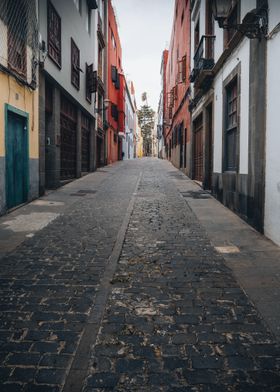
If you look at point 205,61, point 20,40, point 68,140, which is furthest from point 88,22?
point 20,40

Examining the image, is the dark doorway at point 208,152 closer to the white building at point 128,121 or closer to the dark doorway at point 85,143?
the dark doorway at point 85,143

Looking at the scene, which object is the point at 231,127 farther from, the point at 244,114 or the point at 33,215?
the point at 33,215

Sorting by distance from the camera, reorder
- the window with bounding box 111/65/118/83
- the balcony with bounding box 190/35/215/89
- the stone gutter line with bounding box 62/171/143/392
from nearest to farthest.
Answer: the stone gutter line with bounding box 62/171/143/392
the balcony with bounding box 190/35/215/89
the window with bounding box 111/65/118/83

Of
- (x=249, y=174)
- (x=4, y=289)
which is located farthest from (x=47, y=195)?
(x=4, y=289)

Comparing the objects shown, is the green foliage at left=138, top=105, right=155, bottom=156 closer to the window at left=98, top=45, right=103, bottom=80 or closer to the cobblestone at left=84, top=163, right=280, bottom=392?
the window at left=98, top=45, right=103, bottom=80

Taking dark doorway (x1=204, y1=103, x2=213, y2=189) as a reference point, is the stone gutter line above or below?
below

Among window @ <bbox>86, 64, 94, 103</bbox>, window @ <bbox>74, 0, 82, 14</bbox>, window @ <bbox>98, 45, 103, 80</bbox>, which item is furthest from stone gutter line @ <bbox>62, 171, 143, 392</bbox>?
window @ <bbox>98, 45, 103, 80</bbox>

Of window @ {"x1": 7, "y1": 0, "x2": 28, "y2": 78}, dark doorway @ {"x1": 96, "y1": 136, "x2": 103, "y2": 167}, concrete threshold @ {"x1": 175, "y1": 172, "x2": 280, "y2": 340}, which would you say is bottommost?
concrete threshold @ {"x1": 175, "y1": 172, "x2": 280, "y2": 340}

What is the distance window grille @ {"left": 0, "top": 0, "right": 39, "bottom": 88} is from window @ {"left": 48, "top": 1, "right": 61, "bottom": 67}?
1.47 metres

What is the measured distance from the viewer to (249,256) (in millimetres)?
5066

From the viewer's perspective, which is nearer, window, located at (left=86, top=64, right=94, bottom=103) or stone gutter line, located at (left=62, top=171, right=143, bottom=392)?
stone gutter line, located at (left=62, top=171, right=143, bottom=392)

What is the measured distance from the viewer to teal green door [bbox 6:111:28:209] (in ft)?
27.8

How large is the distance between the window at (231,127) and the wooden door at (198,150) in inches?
182

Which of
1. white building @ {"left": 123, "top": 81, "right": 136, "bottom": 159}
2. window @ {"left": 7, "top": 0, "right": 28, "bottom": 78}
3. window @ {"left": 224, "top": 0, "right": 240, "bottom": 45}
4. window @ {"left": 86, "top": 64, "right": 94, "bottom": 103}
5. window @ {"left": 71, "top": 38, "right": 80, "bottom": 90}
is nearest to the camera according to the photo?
window @ {"left": 7, "top": 0, "right": 28, "bottom": 78}
